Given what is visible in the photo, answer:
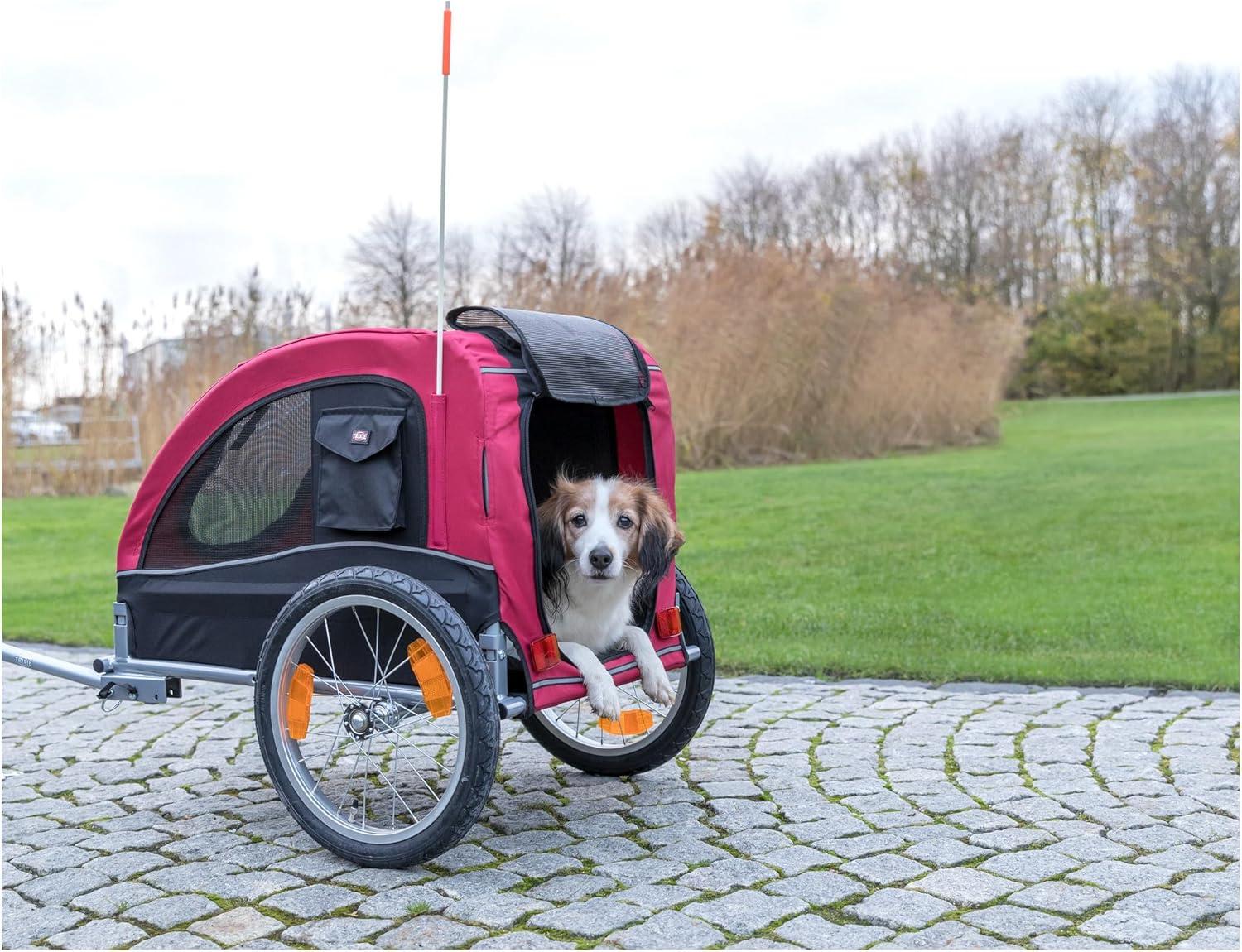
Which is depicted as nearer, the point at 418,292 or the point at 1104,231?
the point at 418,292

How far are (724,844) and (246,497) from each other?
1.79 m

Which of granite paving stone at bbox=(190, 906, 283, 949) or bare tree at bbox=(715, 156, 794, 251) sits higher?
bare tree at bbox=(715, 156, 794, 251)

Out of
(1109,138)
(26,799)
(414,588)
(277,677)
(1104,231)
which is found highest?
(1109,138)

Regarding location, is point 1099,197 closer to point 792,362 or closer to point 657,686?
point 792,362

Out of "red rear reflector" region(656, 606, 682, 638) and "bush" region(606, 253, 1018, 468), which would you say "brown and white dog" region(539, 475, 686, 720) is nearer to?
"red rear reflector" region(656, 606, 682, 638)

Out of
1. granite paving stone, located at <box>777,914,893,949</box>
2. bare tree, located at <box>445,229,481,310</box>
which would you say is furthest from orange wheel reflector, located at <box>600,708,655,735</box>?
bare tree, located at <box>445,229,481,310</box>

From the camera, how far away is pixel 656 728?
4.30 meters

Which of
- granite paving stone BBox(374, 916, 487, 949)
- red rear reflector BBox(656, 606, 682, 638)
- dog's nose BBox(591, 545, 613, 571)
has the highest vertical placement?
dog's nose BBox(591, 545, 613, 571)

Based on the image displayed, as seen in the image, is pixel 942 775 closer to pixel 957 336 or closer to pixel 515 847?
pixel 515 847

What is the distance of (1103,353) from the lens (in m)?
34.1

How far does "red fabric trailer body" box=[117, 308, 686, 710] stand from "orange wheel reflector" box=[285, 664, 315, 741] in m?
0.25

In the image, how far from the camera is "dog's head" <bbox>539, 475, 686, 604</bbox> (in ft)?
12.1

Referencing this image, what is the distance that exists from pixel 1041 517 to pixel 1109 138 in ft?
103

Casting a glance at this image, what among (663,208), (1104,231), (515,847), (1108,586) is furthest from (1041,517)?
(1104,231)
